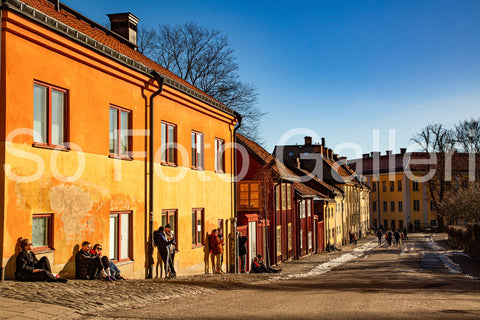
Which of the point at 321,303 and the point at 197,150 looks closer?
the point at 321,303

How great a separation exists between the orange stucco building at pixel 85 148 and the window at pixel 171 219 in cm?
5

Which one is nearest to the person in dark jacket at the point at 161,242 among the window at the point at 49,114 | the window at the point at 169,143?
the window at the point at 169,143

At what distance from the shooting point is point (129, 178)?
46.1ft

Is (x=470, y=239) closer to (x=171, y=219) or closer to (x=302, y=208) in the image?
(x=302, y=208)

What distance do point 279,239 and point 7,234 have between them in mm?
24604

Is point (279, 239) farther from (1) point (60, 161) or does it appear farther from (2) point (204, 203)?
(1) point (60, 161)

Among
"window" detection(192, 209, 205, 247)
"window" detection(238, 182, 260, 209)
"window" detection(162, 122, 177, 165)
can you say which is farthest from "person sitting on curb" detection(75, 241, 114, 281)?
"window" detection(238, 182, 260, 209)

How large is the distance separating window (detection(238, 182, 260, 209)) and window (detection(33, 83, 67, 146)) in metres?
16.6

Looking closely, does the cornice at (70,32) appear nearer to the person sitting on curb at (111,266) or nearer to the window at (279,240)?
the person sitting on curb at (111,266)

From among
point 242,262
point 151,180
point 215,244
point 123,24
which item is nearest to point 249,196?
point 242,262

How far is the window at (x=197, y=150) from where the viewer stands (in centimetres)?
1869

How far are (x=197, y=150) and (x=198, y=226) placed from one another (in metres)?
2.98

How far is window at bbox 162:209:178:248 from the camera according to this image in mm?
16094

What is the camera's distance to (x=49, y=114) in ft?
36.4
